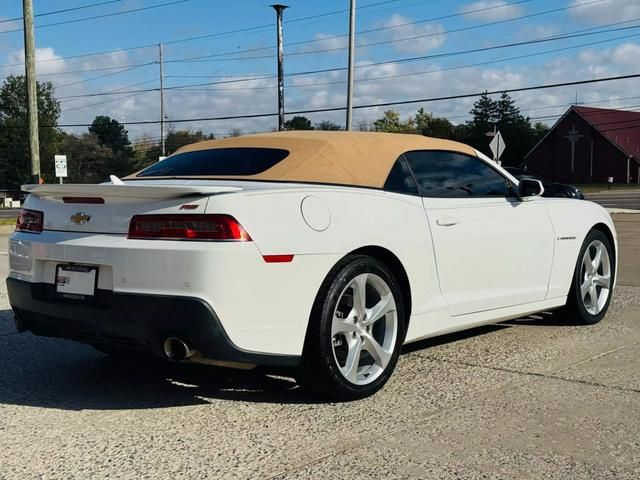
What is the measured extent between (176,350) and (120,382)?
3.49 ft

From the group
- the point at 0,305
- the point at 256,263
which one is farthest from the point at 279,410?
the point at 0,305

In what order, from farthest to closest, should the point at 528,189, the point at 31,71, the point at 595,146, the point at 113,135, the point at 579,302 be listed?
the point at 113,135 → the point at 595,146 → the point at 31,71 → the point at 579,302 → the point at 528,189

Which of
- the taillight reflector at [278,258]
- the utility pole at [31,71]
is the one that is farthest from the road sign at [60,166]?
the taillight reflector at [278,258]

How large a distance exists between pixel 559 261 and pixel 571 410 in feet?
6.74

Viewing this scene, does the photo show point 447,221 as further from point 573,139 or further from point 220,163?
point 573,139

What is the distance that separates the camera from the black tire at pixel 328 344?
3979 millimetres

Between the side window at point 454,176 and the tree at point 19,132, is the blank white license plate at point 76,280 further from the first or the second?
the tree at point 19,132

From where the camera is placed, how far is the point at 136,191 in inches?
152

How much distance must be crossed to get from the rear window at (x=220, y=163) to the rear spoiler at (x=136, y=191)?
2.17 ft

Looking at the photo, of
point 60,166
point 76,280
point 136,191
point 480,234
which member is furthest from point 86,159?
point 136,191

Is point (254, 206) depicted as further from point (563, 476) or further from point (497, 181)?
point (497, 181)

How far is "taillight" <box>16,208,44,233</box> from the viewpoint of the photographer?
14.3 ft

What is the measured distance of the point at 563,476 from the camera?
313 centimetres

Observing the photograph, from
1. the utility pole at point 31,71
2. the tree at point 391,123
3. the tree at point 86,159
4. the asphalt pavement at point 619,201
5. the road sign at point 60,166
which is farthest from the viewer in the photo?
the tree at point 86,159
